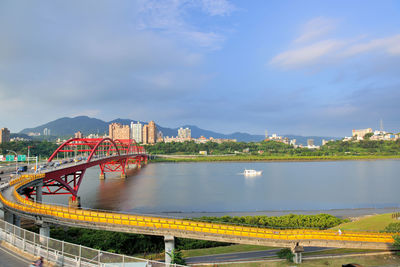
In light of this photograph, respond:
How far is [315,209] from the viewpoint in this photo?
4284 centimetres

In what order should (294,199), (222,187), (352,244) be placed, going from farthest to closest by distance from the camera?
(222,187)
(294,199)
(352,244)

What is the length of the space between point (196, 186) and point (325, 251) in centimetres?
4563

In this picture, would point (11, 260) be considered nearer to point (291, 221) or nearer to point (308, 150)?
point (291, 221)

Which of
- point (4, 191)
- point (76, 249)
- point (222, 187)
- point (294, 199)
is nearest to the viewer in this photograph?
point (76, 249)

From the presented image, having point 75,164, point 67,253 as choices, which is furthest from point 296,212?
point 75,164

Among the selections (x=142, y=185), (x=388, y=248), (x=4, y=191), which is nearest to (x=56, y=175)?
(x=4, y=191)

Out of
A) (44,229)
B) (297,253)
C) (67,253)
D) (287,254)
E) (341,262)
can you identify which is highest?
(67,253)

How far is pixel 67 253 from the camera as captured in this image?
1293cm

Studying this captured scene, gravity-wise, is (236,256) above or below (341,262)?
below

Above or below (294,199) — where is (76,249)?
above

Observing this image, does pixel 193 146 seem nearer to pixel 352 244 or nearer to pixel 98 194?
pixel 98 194

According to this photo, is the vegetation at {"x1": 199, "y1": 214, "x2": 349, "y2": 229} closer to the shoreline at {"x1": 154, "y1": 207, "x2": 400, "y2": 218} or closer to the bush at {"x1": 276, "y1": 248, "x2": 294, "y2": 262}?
the bush at {"x1": 276, "y1": 248, "x2": 294, "y2": 262}

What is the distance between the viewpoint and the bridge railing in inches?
498

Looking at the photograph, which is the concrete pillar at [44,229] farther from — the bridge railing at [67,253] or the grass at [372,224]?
the grass at [372,224]
